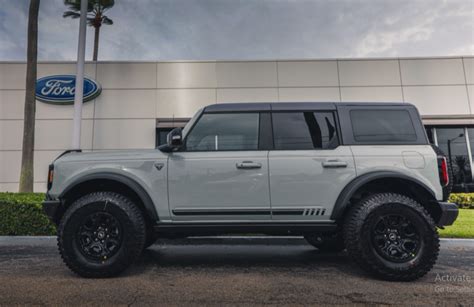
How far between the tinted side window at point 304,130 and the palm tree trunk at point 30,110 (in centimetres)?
764

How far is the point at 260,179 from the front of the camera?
313cm

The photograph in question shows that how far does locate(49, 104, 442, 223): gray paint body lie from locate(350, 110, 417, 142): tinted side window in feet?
0.52

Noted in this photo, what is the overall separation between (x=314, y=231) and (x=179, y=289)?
1.56 meters

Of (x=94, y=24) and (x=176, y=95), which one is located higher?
(x=94, y=24)

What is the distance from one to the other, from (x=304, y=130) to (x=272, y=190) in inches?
33.4

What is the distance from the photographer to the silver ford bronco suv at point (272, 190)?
2967 mm

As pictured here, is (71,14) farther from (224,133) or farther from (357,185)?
(357,185)

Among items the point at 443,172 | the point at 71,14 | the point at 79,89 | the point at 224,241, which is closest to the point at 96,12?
the point at 71,14

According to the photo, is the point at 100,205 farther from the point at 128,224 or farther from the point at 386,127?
the point at 386,127

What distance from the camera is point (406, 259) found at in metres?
2.91

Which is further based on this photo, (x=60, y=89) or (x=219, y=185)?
(x=60, y=89)

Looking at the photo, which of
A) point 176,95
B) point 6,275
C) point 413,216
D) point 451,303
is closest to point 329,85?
point 176,95

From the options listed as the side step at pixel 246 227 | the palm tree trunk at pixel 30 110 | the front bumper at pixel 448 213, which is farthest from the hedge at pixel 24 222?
the front bumper at pixel 448 213

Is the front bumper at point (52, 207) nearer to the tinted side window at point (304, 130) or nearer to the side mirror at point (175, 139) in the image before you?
the side mirror at point (175, 139)
